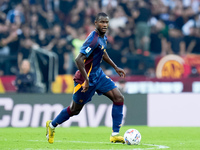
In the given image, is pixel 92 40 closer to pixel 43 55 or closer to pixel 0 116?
pixel 0 116

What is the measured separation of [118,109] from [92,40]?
53.3 inches

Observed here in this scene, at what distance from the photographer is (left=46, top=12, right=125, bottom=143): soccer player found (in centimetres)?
755

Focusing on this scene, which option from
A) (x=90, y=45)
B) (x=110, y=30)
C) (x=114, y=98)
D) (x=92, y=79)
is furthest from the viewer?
(x=110, y=30)

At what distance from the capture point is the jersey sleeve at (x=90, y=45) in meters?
7.53

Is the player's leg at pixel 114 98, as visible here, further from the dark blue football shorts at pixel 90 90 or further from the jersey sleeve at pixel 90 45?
the jersey sleeve at pixel 90 45

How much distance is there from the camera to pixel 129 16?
57.3 ft

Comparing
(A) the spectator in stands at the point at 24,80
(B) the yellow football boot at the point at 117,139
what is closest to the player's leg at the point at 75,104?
(B) the yellow football boot at the point at 117,139

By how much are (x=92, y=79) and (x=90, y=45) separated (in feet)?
2.11

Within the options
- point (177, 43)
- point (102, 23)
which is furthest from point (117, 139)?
point (177, 43)

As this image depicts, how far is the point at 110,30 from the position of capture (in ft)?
55.7

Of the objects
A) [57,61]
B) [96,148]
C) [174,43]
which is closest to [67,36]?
[57,61]

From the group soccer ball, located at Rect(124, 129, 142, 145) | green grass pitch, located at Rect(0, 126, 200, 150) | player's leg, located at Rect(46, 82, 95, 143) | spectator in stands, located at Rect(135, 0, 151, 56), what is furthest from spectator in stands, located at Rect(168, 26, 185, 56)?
soccer ball, located at Rect(124, 129, 142, 145)

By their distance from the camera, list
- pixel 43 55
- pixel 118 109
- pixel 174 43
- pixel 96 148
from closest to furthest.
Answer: pixel 96 148 → pixel 118 109 → pixel 43 55 → pixel 174 43

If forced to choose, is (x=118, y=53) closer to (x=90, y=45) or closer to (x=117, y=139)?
(x=117, y=139)
